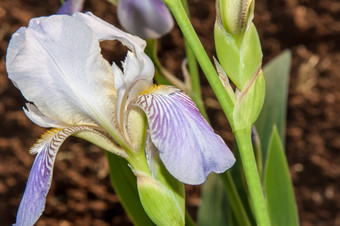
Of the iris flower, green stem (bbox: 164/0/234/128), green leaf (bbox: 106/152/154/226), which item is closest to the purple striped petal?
the iris flower

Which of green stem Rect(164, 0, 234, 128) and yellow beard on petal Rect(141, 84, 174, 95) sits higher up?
green stem Rect(164, 0, 234, 128)

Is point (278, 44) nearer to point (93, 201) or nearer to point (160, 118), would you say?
point (93, 201)

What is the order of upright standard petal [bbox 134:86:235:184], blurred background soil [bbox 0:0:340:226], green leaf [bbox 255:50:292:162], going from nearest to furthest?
upright standard petal [bbox 134:86:235:184] → green leaf [bbox 255:50:292:162] → blurred background soil [bbox 0:0:340:226]

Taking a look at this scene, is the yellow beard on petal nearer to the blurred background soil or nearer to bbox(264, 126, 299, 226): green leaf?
bbox(264, 126, 299, 226): green leaf

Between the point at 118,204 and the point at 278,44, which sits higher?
the point at 278,44

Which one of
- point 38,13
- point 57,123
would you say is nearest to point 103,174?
point 38,13

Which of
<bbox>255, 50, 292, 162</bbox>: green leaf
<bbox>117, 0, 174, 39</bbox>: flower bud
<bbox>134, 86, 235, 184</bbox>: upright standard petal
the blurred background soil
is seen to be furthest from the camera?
the blurred background soil

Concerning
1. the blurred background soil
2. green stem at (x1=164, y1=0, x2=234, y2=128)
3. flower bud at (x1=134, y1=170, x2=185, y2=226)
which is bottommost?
the blurred background soil
